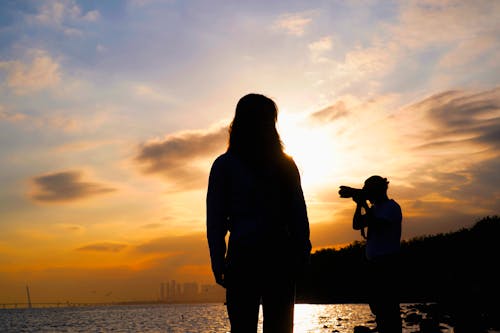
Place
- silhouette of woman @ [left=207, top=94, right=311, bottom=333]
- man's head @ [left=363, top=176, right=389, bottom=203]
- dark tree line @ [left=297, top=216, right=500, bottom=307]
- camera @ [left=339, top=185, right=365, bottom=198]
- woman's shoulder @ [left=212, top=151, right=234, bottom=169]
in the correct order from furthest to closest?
dark tree line @ [left=297, top=216, right=500, bottom=307], man's head @ [left=363, top=176, right=389, bottom=203], camera @ [left=339, top=185, right=365, bottom=198], woman's shoulder @ [left=212, top=151, right=234, bottom=169], silhouette of woman @ [left=207, top=94, right=311, bottom=333]

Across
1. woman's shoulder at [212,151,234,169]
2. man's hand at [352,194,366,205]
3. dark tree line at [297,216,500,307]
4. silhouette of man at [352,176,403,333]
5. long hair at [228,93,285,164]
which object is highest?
long hair at [228,93,285,164]

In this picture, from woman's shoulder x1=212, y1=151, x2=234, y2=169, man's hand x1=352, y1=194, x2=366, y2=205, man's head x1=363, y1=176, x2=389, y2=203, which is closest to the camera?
woman's shoulder x1=212, y1=151, x2=234, y2=169

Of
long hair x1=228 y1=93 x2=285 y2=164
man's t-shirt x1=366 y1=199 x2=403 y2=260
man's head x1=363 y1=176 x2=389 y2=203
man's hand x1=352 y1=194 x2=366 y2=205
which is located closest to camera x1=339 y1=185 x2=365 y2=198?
man's hand x1=352 y1=194 x2=366 y2=205

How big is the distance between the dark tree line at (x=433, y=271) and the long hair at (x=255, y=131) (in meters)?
1.10

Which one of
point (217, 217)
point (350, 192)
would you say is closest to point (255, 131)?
point (217, 217)

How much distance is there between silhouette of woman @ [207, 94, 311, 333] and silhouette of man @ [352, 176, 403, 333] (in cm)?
412

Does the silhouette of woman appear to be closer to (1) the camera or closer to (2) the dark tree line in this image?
(2) the dark tree line

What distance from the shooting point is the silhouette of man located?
27.2 feet

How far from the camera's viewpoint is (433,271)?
91.2 meters

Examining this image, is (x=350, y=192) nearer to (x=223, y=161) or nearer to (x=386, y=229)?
(x=386, y=229)

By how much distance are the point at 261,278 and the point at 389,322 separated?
16.1 feet

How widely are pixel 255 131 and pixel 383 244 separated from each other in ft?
15.0

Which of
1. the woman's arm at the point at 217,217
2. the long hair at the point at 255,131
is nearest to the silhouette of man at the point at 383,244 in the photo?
the long hair at the point at 255,131

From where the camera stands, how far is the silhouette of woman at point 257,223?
4.14 metres
